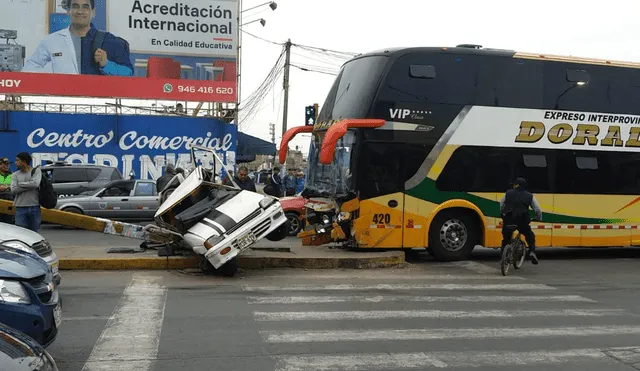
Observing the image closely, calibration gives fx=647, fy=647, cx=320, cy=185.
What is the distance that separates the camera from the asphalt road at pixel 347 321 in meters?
5.97

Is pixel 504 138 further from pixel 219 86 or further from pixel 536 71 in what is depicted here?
pixel 219 86

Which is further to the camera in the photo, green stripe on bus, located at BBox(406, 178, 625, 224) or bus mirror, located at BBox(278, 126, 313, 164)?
bus mirror, located at BBox(278, 126, 313, 164)

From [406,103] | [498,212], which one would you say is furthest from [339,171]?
[498,212]

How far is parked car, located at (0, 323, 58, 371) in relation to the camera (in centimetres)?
348

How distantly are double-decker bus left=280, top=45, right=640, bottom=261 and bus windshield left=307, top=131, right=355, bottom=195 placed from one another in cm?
3

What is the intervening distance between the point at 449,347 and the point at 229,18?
2480 centimetres

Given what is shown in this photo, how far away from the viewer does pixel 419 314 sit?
26.0ft

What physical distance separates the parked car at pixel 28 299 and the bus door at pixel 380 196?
7.19 meters

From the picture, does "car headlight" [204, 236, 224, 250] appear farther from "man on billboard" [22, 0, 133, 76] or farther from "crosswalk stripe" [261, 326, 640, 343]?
"man on billboard" [22, 0, 133, 76]

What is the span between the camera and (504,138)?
42.0ft

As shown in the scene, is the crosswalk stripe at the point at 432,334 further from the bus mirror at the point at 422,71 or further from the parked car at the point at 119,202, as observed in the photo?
the parked car at the point at 119,202

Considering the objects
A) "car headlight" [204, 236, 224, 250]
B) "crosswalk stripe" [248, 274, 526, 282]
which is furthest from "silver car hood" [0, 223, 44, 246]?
"crosswalk stripe" [248, 274, 526, 282]

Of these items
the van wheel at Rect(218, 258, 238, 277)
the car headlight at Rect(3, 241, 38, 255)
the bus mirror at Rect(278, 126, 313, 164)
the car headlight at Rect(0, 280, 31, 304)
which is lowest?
the van wheel at Rect(218, 258, 238, 277)

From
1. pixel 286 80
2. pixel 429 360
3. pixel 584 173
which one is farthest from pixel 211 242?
pixel 286 80
